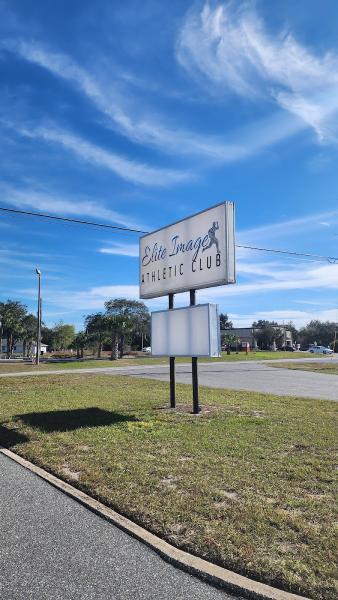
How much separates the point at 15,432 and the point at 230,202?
5782mm

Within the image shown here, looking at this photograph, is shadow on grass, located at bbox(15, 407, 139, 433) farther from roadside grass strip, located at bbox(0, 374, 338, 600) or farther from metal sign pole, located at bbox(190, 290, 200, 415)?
metal sign pole, located at bbox(190, 290, 200, 415)

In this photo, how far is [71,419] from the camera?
8.84 m

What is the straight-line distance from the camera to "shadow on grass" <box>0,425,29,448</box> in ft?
23.4

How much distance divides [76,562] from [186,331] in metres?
6.75

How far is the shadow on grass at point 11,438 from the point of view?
23.4 ft

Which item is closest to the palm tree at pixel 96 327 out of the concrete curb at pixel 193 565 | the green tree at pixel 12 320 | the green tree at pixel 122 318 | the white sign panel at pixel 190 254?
the green tree at pixel 122 318

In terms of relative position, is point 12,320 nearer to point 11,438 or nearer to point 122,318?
point 122,318

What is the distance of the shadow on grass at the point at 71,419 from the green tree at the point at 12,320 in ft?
225

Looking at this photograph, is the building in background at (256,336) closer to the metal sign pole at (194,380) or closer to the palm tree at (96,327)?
the palm tree at (96,327)

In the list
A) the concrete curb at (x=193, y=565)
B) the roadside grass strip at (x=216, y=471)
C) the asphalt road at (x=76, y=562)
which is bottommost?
the asphalt road at (x=76, y=562)

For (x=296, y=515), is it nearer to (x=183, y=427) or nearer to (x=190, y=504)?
(x=190, y=504)

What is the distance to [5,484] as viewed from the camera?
5129 millimetres

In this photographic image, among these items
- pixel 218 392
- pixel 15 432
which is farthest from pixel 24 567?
pixel 218 392

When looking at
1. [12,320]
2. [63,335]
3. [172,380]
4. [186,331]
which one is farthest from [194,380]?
[63,335]
